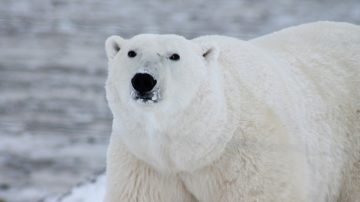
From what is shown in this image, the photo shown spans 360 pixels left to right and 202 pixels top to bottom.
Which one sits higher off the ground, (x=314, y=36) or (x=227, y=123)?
(x=314, y=36)

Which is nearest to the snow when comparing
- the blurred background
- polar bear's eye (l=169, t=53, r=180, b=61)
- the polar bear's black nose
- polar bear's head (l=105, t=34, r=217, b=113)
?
the blurred background

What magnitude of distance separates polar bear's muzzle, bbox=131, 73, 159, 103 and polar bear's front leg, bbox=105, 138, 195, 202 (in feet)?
1.87

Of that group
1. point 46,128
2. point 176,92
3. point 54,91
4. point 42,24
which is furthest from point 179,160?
point 42,24

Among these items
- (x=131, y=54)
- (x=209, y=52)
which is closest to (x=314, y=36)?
(x=209, y=52)

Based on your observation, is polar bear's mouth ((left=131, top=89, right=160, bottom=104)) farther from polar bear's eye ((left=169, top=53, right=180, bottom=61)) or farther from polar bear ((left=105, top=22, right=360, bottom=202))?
polar bear's eye ((left=169, top=53, right=180, bottom=61))

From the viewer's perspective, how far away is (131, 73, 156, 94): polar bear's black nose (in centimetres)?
302

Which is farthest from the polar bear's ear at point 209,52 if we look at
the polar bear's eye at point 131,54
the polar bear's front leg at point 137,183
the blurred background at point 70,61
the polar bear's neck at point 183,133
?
the blurred background at point 70,61

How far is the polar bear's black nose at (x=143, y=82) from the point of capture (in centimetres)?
302

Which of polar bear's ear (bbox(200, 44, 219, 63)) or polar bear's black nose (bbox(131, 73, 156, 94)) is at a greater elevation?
polar bear's ear (bbox(200, 44, 219, 63))

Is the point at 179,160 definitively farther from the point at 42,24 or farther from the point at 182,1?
the point at 182,1

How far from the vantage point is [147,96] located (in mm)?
3053

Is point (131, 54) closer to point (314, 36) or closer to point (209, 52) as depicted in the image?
point (209, 52)

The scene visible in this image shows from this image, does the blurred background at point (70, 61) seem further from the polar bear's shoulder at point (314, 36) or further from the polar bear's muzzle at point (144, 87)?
the polar bear's muzzle at point (144, 87)

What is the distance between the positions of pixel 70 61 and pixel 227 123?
680 cm
